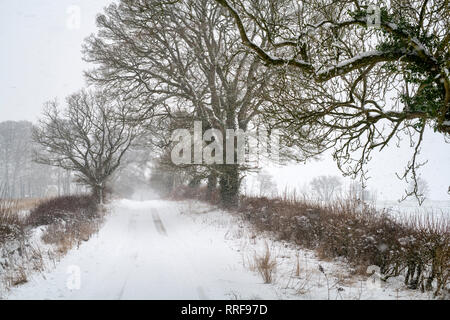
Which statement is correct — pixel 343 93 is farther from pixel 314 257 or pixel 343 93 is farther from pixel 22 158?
pixel 22 158

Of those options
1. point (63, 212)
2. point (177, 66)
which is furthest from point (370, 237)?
point (63, 212)

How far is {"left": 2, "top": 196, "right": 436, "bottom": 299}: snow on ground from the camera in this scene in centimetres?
407

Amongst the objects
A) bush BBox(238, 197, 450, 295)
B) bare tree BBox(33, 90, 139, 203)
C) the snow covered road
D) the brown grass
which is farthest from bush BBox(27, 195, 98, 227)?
bush BBox(238, 197, 450, 295)

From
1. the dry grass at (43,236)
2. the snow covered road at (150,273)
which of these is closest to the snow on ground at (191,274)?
the snow covered road at (150,273)

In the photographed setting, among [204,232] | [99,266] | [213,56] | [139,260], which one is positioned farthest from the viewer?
[213,56]

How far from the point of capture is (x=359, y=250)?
530 cm

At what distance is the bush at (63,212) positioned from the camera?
9.72m

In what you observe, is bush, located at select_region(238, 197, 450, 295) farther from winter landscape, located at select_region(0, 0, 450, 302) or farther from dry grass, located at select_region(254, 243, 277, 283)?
dry grass, located at select_region(254, 243, 277, 283)

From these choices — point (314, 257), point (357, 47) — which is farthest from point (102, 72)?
point (314, 257)

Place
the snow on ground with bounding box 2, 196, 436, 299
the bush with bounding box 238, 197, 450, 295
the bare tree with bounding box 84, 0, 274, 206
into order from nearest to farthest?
1. the snow on ground with bounding box 2, 196, 436, 299
2. the bush with bounding box 238, 197, 450, 295
3. the bare tree with bounding box 84, 0, 274, 206

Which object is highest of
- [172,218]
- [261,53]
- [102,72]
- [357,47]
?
[102,72]

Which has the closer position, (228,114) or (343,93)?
(343,93)

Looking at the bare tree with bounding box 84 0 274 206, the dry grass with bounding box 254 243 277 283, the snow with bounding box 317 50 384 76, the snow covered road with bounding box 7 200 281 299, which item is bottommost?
the snow covered road with bounding box 7 200 281 299
